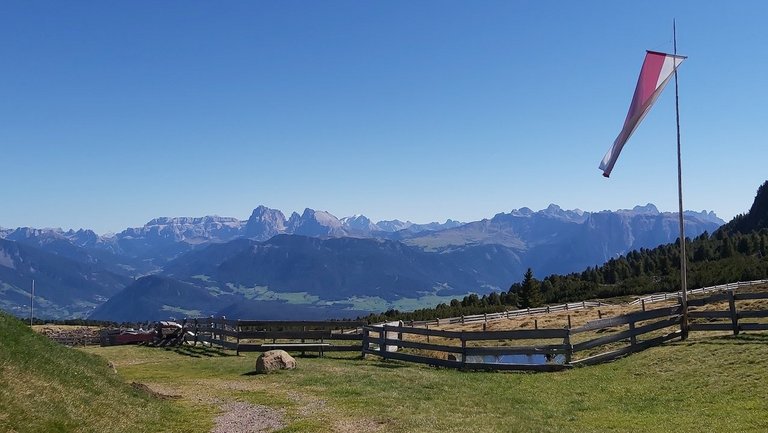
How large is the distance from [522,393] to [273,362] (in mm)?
10461

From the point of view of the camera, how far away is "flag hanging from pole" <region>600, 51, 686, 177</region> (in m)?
26.4

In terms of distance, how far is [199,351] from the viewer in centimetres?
3612

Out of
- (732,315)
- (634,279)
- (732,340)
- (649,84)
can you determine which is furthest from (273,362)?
(634,279)

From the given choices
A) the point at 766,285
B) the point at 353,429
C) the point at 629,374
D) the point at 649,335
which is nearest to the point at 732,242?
the point at 766,285

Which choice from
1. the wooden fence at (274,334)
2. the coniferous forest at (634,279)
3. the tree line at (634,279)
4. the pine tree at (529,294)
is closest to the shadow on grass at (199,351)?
the wooden fence at (274,334)

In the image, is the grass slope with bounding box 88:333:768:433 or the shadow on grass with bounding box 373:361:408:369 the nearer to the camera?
the grass slope with bounding box 88:333:768:433

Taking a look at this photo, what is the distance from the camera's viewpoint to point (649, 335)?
28.7 metres

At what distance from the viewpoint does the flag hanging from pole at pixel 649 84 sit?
86.5 feet

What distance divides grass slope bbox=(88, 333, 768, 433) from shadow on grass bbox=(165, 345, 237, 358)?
26.9 ft

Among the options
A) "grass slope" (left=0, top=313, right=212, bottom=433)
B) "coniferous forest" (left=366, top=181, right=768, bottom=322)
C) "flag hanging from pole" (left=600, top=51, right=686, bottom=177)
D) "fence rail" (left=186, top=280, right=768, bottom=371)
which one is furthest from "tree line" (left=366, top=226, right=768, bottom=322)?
"grass slope" (left=0, top=313, right=212, bottom=433)

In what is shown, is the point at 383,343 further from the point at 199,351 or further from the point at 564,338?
the point at 199,351

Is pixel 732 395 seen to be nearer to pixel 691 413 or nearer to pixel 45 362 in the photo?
pixel 691 413

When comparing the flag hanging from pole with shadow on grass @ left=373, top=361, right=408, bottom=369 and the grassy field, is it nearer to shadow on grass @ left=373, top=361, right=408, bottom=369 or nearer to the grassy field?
the grassy field

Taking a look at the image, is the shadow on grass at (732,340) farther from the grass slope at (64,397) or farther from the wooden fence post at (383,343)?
the grass slope at (64,397)
